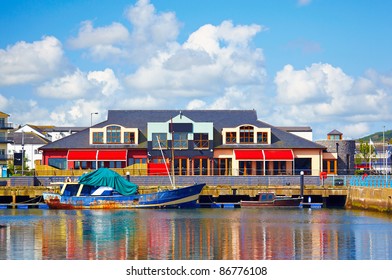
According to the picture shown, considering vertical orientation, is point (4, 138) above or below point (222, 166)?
above

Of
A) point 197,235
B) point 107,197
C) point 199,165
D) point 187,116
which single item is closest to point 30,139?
point 187,116

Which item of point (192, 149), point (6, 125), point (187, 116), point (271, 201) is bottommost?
point (271, 201)

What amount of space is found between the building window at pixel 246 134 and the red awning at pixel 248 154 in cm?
207

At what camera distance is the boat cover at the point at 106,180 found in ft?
Result: 271

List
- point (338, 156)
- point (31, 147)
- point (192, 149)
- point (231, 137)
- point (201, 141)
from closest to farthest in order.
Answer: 1. point (192, 149)
2. point (201, 141)
3. point (231, 137)
4. point (338, 156)
5. point (31, 147)

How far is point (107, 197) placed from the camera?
272 ft

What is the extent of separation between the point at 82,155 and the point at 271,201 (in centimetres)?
2532

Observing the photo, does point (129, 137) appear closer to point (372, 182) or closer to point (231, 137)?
point (231, 137)

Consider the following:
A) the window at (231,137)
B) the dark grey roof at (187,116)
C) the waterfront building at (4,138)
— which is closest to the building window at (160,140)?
the dark grey roof at (187,116)

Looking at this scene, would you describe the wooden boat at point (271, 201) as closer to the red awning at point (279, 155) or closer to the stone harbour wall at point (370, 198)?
the stone harbour wall at point (370, 198)

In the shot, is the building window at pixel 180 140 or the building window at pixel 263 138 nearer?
the building window at pixel 180 140

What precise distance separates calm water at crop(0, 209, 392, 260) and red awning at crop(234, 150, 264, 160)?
67.5 feet

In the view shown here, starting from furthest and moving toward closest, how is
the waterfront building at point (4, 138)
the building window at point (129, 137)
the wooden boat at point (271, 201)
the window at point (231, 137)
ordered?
the waterfront building at point (4, 138)
the building window at point (129, 137)
the window at point (231, 137)
the wooden boat at point (271, 201)
